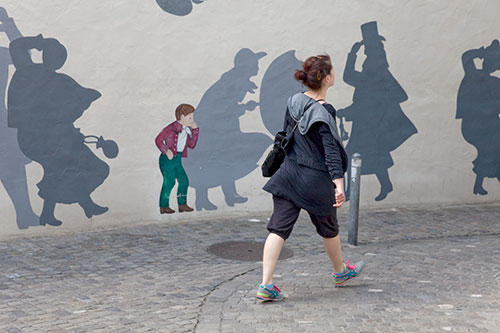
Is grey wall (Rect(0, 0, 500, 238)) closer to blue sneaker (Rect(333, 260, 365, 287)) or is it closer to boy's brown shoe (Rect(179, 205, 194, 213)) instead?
boy's brown shoe (Rect(179, 205, 194, 213))

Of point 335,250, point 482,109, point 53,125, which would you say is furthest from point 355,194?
point 482,109

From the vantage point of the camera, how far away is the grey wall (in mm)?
7621

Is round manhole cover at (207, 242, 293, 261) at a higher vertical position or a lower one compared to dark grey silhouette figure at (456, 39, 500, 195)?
lower

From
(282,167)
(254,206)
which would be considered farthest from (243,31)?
(282,167)

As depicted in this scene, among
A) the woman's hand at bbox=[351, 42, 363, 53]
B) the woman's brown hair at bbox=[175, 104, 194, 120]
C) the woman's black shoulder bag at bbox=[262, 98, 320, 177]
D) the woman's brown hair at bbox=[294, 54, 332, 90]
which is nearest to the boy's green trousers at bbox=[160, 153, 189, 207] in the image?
the woman's brown hair at bbox=[175, 104, 194, 120]

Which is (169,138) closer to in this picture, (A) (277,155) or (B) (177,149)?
(B) (177,149)

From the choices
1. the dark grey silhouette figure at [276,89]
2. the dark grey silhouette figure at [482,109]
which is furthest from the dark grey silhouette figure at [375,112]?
the dark grey silhouette figure at [482,109]

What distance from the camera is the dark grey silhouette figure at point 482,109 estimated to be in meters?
10.0

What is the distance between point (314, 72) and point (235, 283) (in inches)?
77.3

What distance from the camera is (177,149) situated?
8.44m

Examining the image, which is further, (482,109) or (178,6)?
(482,109)

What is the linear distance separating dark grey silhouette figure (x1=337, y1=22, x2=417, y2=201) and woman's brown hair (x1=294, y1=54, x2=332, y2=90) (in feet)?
12.6

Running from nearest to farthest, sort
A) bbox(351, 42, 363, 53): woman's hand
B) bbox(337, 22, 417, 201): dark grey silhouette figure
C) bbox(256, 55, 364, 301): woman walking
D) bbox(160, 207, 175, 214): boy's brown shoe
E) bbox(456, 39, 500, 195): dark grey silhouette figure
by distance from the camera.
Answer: bbox(256, 55, 364, 301): woman walking < bbox(160, 207, 175, 214): boy's brown shoe < bbox(351, 42, 363, 53): woman's hand < bbox(337, 22, 417, 201): dark grey silhouette figure < bbox(456, 39, 500, 195): dark grey silhouette figure

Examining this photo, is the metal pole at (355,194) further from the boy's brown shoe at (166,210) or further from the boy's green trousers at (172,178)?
the boy's brown shoe at (166,210)
